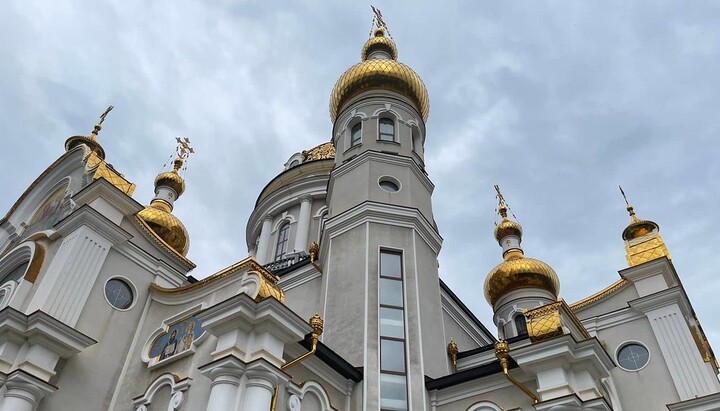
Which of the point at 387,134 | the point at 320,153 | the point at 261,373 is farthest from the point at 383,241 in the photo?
the point at 320,153

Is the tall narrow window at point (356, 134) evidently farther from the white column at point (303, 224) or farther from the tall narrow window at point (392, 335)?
the white column at point (303, 224)

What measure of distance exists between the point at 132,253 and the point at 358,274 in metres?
4.68

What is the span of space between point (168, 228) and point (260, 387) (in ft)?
26.1

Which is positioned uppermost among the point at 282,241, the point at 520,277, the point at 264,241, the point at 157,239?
the point at 264,241

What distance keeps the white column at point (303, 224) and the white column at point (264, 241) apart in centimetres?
158

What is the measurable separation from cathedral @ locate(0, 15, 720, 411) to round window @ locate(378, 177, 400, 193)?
0.04m

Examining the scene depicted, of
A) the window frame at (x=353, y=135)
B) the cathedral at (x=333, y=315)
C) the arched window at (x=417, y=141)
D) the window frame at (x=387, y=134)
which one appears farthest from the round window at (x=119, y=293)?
the arched window at (x=417, y=141)

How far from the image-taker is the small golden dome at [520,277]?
20078 millimetres

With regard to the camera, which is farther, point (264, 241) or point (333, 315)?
point (264, 241)

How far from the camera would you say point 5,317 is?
992 centimetres

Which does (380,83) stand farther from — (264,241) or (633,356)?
(633,356)

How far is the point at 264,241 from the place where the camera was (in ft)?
82.9

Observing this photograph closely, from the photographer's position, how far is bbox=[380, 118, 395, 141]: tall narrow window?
17.3 meters

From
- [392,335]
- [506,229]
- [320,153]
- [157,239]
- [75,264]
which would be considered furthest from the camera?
[320,153]
